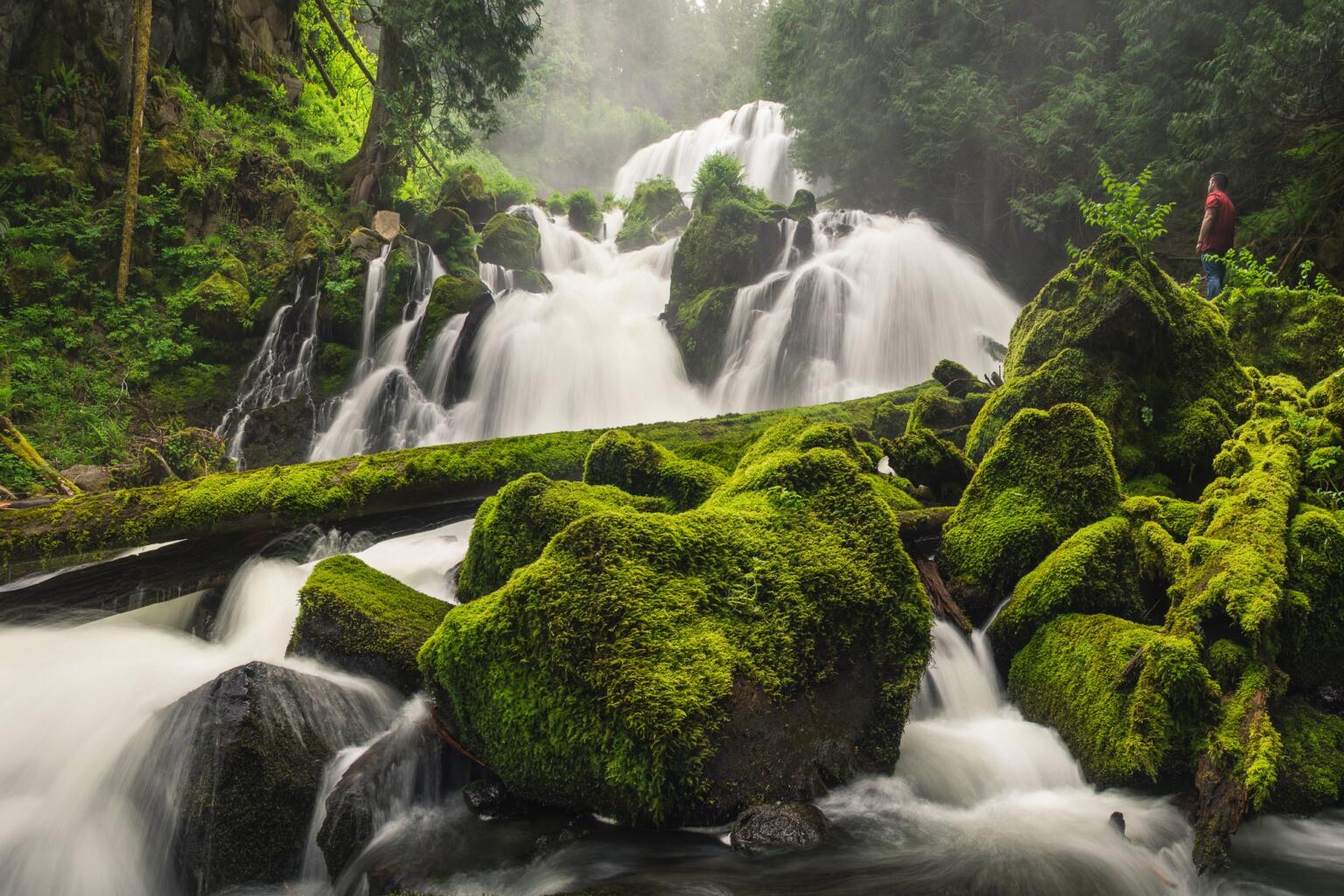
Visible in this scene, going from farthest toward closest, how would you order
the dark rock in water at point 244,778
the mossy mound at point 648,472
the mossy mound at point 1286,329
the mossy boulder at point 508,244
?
the mossy boulder at point 508,244
the mossy mound at point 1286,329
the mossy mound at point 648,472
the dark rock in water at point 244,778

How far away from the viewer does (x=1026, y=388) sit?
6.55 metres

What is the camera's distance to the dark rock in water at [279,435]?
1121cm

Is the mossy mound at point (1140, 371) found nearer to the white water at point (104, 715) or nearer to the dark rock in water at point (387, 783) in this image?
the dark rock in water at point (387, 783)

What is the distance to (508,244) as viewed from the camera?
59.3 feet

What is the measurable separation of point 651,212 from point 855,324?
38.3ft

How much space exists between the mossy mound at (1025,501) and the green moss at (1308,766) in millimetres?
1586

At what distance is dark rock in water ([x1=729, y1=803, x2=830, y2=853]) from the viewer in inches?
122

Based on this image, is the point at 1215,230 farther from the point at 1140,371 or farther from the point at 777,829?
the point at 777,829

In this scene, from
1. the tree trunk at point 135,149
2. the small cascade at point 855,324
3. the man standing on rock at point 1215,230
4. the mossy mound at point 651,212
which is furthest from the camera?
the mossy mound at point 651,212

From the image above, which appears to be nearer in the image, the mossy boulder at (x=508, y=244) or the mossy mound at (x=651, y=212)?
the mossy boulder at (x=508, y=244)

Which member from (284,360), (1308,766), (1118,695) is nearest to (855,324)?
(284,360)

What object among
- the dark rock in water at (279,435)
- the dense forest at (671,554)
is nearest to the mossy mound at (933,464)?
the dense forest at (671,554)

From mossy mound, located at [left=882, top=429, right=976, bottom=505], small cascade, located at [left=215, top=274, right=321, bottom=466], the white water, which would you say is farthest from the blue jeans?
small cascade, located at [left=215, top=274, right=321, bottom=466]

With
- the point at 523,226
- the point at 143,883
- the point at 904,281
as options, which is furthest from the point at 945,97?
the point at 143,883
